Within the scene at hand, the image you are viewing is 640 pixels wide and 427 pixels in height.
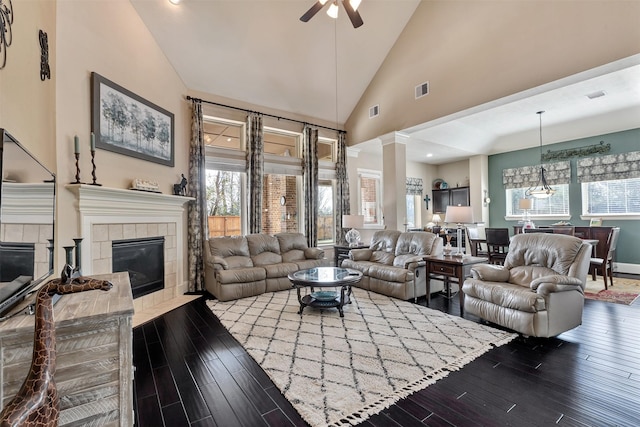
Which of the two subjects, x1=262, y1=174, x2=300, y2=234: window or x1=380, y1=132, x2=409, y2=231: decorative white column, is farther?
x1=262, y1=174, x2=300, y2=234: window

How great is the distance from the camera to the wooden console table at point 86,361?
4.09ft

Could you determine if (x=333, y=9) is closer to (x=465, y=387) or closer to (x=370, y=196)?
(x=465, y=387)

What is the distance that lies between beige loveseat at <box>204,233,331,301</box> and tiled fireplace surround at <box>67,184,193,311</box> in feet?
1.78

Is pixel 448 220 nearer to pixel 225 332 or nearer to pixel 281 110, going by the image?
pixel 225 332

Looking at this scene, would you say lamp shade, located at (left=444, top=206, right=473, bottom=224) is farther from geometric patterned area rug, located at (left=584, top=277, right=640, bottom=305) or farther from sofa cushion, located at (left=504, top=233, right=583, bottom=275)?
geometric patterned area rug, located at (left=584, top=277, right=640, bottom=305)

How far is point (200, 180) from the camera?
16.7ft

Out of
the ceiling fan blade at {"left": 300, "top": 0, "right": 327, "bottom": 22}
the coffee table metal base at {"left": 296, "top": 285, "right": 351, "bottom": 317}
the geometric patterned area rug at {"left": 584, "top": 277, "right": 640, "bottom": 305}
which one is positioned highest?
the ceiling fan blade at {"left": 300, "top": 0, "right": 327, "bottom": 22}

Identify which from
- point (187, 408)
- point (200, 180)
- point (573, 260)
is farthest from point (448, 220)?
point (200, 180)

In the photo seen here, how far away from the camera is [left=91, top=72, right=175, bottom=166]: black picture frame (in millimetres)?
3408

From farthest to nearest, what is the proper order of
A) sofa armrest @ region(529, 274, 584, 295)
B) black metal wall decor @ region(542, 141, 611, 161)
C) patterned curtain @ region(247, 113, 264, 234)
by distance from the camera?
1. black metal wall decor @ region(542, 141, 611, 161)
2. patterned curtain @ region(247, 113, 264, 234)
3. sofa armrest @ region(529, 274, 584, 295)

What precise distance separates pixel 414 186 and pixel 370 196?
2.49 metres

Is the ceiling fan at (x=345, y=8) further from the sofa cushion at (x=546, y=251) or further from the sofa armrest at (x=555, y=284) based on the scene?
the sofa armrest at (x=555, y=284)

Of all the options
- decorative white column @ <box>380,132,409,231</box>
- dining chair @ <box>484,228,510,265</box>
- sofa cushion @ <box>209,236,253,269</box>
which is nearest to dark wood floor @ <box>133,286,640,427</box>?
sofa cushion @ <box>209,236,253,269</box>

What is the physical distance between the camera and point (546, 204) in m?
7.50
